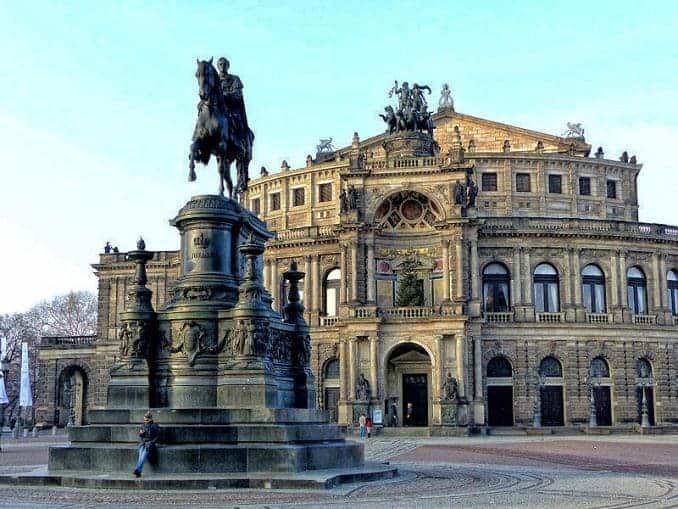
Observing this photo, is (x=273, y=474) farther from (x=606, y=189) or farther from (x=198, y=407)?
(x=606, y=189)

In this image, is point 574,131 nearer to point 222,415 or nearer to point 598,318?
point 598,318

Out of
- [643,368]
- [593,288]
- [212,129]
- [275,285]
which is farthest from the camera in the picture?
[275,285]

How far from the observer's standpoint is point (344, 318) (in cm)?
6394

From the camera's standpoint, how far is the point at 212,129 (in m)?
23.0

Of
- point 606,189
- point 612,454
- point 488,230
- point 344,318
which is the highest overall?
point 606,189

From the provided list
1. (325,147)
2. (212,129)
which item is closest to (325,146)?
(325,147)

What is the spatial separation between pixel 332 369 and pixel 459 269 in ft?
41.1

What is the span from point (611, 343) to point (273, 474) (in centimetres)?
5205

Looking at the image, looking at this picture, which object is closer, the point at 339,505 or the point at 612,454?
the point at 339,505

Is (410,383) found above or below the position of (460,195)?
below

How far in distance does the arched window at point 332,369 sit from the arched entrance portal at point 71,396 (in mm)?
21804

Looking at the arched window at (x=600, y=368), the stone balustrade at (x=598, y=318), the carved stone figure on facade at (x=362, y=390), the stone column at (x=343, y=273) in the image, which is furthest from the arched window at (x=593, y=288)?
the carved stone figure on facade at (x=362, y=390)

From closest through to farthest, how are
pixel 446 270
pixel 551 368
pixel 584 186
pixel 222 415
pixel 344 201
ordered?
pixel 222 415
pixel 446 270
pixel 344 201
pixel 551 368
pixel 584 186

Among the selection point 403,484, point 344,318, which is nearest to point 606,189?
point 344,318
